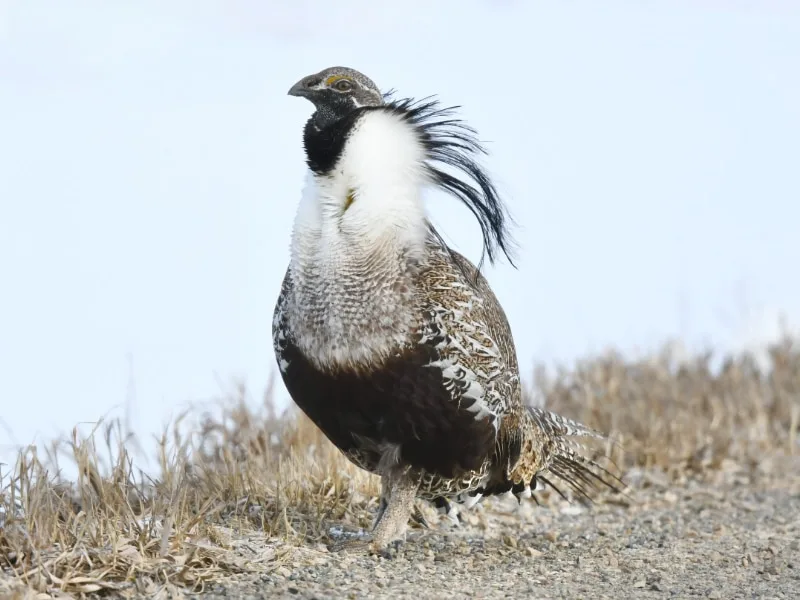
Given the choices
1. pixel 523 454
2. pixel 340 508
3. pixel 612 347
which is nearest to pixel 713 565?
pixel 523 454

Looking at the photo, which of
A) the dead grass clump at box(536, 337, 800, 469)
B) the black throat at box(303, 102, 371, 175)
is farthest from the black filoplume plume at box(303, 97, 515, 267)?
the dead grass clump at box(536, 337, 800, 469)

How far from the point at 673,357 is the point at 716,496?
280cm

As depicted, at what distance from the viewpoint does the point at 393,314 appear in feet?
14.4

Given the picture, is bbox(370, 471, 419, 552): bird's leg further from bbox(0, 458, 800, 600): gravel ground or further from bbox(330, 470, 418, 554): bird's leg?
bbox(0, 458, 800, 600): gravel ground

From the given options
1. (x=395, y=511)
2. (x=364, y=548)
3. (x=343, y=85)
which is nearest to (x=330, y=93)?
(x=343, y=85)

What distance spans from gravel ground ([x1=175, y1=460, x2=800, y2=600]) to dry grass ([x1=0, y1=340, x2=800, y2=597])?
28 centimetres

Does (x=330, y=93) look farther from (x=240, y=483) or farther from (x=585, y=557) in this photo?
(x=585, y=557)

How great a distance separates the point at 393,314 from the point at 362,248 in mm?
337

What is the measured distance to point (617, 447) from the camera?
7.55 metres

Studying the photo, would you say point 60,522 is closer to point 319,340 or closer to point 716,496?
point 319,340

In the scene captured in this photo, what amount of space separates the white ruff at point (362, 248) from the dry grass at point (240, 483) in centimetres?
89

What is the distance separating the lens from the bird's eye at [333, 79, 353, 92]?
477cm

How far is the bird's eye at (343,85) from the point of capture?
4770 millimetres

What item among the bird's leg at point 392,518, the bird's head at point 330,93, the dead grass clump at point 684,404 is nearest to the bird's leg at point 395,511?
the bird's leg at point 392,518
